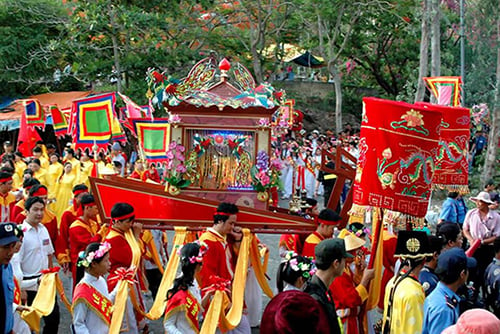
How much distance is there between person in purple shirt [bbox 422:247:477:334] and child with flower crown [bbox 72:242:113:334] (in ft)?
9.47

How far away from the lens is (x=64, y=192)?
523 inches

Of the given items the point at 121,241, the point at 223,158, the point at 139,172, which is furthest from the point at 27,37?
the point at 121,241

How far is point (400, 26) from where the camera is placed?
2744 centimetres

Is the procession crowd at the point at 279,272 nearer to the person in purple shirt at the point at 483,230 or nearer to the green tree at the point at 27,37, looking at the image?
the person in purple shirt at the point at 483,230

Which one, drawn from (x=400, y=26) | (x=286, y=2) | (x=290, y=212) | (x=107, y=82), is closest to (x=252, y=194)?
(x=290, y=212)

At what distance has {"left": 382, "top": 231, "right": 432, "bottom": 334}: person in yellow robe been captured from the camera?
5266mm

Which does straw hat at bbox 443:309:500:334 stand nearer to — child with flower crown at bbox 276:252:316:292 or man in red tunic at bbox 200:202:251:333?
child with flower crown at bbox 276:252:316:292

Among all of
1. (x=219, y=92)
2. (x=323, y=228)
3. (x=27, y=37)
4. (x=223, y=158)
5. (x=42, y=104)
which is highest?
(x=27, y=37)

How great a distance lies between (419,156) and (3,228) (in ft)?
11.5

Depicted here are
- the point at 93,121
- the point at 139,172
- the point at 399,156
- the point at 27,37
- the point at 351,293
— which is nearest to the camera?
the point at 399,156

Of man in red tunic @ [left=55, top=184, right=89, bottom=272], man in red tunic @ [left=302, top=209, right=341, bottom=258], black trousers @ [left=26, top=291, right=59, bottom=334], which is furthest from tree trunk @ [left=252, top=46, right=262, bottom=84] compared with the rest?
black trousers @ [left=26, top=291, right=59, bottom=334]

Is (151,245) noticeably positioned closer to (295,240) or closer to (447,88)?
(295,240)

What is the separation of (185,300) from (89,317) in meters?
0.95

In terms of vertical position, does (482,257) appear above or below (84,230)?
below
